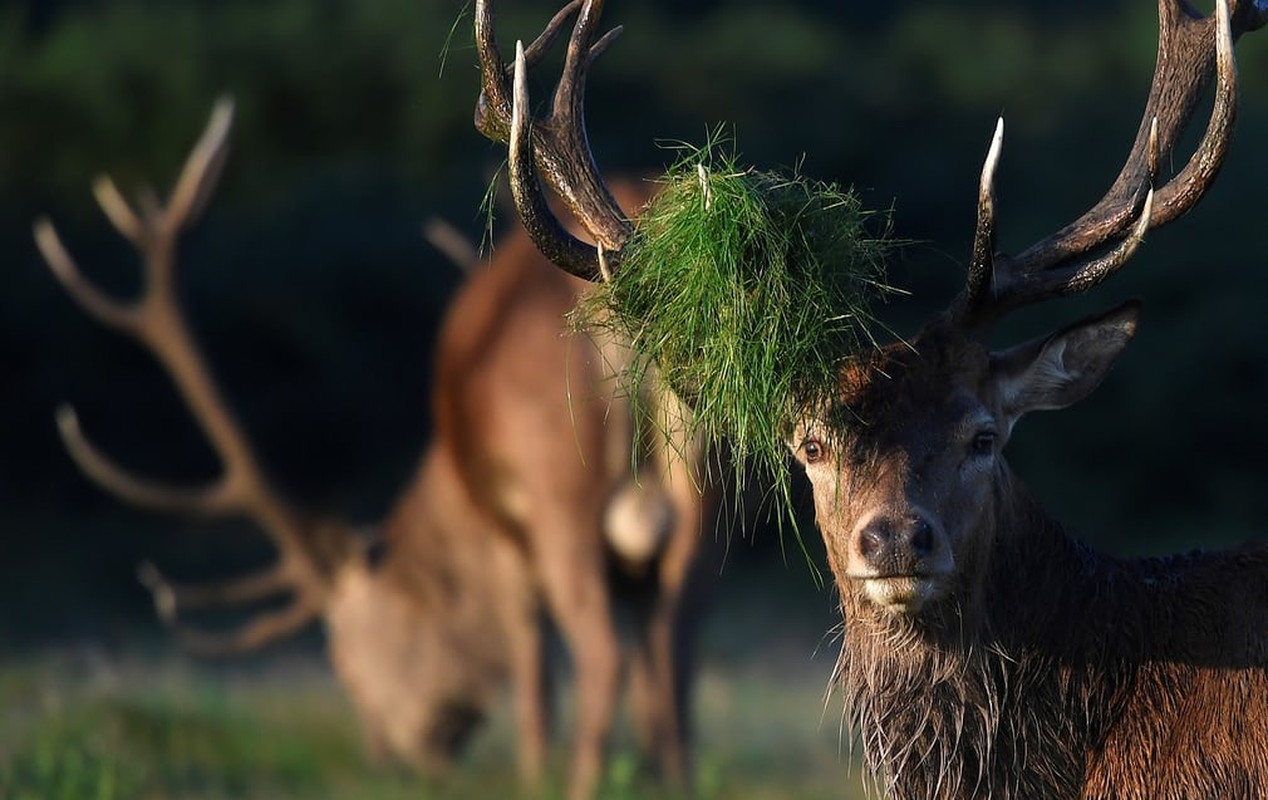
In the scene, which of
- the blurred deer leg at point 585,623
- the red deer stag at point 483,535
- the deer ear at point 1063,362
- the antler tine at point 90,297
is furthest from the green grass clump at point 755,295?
the antler tine at point 90,297

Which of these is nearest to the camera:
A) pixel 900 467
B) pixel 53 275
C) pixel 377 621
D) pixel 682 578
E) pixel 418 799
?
Result: pixel 900 467

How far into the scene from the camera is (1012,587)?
4.19m

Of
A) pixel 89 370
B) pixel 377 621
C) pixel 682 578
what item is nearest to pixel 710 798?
pixel 682 578

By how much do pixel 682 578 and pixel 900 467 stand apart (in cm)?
388

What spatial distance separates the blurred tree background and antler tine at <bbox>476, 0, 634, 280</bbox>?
26.3 feet

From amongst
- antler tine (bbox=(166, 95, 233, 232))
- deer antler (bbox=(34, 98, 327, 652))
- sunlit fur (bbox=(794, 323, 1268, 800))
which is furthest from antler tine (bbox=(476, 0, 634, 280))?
deer antler (bbox=(34, 98, 327, 652))

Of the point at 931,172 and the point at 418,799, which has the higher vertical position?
the point at 931,172

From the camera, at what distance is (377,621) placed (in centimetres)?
851

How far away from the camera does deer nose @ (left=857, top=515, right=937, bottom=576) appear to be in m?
3.84

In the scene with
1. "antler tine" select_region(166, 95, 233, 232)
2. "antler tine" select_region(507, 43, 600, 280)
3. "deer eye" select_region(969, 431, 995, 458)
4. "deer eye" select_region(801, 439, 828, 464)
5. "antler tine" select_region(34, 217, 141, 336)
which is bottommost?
"deer eye" select_region(969, 431, 995, 458)

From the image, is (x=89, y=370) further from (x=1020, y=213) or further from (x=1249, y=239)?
(x=1249, y=239)

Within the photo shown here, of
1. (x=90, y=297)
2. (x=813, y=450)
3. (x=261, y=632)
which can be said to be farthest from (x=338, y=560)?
(x=813, y=450)

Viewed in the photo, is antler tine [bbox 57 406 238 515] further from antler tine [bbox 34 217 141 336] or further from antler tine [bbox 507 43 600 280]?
antler tine [bbox 507 43 600 280]

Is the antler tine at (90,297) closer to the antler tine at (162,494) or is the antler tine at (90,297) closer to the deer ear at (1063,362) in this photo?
the antler tine at (162,494)
